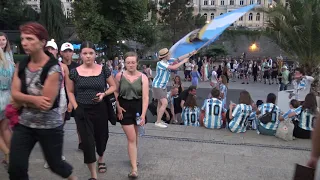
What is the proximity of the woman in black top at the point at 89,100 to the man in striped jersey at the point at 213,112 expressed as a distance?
3270 millimetres

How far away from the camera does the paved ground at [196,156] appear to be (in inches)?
170

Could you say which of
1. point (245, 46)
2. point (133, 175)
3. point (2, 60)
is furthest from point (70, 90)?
point (245, 46)

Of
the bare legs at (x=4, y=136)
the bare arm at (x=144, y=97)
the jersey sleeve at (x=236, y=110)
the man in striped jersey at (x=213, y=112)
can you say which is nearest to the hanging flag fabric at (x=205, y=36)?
the man in striped jersey at (x=213, y=112)

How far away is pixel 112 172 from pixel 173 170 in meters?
0.85

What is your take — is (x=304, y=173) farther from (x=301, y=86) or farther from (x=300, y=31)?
(x=300, y=31)

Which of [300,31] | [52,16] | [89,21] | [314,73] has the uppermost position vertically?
[52,16]

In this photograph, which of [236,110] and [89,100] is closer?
[89,100]

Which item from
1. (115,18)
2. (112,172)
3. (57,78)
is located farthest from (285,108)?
(115,18)

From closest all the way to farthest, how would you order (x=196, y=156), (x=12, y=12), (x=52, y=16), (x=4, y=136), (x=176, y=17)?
(x=4, y=136), (x=196, y=156), (x=52, y=16), (x=176, y=17), (x=12, y=12)

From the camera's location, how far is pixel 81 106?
388 centimetres

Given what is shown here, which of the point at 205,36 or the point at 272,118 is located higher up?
the point at 205,36

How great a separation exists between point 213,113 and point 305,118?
1.80 m

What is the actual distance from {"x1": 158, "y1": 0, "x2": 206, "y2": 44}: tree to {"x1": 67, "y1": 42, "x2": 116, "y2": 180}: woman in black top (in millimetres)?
44488

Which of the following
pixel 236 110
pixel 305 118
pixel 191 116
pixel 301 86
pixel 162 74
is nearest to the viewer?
pixel 305 118
